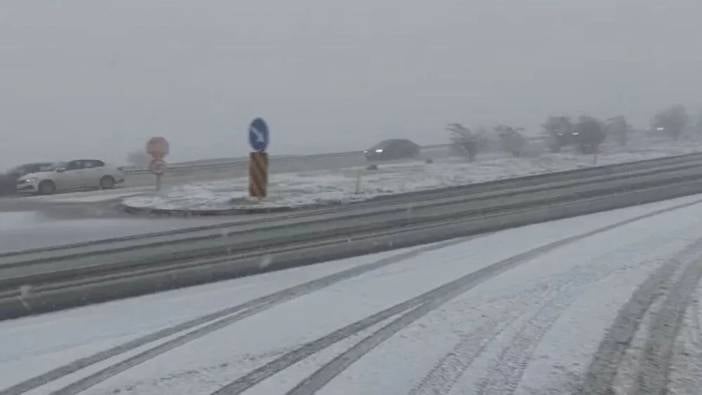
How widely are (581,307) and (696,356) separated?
2.06 meters

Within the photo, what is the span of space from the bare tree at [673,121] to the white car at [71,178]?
4342 cm

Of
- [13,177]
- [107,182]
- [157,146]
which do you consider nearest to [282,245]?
[157,146]

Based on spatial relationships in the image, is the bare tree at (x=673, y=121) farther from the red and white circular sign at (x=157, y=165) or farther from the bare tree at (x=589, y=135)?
the red and white circular sign at (x=157, y=165)

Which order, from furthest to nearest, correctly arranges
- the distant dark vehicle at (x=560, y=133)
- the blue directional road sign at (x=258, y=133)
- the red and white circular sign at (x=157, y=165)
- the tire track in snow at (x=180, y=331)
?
the distant dark vehicle at (x=560, y=133), the red and white circular sign at (x=157, y=165), the blue directional road sign at (x=258, y=133), the tire track in snow at (x=180, y=331)

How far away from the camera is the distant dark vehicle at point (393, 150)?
2226 inches

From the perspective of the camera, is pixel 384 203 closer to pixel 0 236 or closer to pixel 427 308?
pixel 0 236

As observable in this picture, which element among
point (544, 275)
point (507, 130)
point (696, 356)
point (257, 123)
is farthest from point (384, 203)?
point (507, 130)

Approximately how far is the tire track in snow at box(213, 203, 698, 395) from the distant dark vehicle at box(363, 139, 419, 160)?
1702 inches

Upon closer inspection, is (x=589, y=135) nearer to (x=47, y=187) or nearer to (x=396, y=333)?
(x=47, y=187)

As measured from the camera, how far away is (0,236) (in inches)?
771

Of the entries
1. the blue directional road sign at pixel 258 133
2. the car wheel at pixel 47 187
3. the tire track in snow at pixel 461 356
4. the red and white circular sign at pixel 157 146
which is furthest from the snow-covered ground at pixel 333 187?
the tire track in snow at pixel 461 356

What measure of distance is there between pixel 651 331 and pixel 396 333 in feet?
7.80

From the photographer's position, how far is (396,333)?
28.7 feet

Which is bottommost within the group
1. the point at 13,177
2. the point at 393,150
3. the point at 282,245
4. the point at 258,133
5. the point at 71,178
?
the point at 13,177
